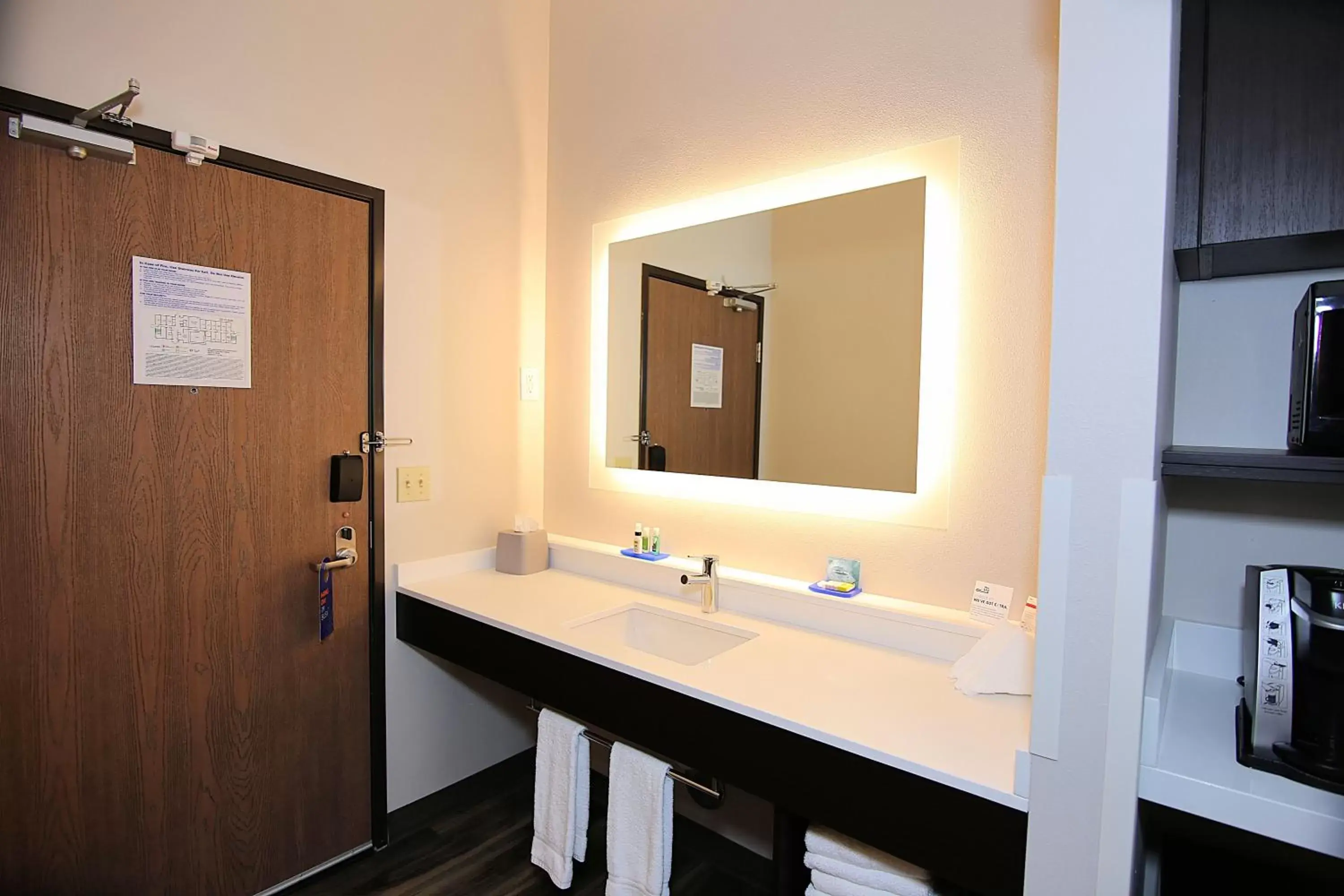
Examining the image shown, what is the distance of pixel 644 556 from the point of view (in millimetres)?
2195

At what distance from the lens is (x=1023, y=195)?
4.91ft

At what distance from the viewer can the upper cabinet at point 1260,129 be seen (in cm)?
98

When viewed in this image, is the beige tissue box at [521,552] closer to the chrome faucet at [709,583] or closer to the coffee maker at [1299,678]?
the chrome faucet at [709,583]

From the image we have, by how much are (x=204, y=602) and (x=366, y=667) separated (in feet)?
1.70

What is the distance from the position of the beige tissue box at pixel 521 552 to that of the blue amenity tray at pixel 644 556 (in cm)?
33

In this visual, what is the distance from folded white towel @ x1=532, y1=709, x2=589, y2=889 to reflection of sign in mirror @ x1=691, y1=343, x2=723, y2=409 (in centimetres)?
102

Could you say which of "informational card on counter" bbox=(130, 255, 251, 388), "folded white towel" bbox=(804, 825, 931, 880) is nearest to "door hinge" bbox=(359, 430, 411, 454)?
"informational card on counter" bbox=(130, 255, 251, 388)

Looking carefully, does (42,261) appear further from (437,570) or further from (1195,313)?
(1195,313)

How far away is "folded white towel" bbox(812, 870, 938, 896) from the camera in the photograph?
1258 mm

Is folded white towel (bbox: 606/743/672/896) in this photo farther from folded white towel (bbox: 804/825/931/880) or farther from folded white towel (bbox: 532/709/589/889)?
folded white towel (bbox: 804/825/931/880)

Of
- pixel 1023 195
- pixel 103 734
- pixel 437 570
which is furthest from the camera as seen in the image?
pixel 437 570

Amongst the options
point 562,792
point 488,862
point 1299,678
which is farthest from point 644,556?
point 1299,678

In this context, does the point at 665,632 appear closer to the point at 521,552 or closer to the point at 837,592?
the point at 837,592

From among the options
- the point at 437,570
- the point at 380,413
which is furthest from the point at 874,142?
the point at 437,570
